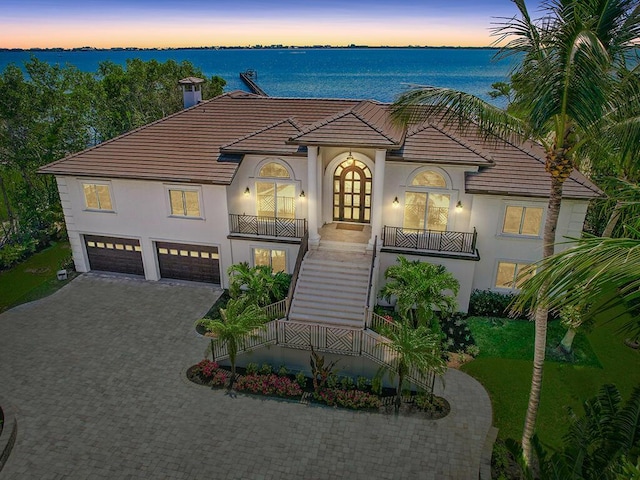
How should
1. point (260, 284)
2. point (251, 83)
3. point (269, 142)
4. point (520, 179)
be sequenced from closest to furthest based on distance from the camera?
1. point (260, 284)
2. point (520, 179)
3. point (269, 142)
4. point (251, 83)

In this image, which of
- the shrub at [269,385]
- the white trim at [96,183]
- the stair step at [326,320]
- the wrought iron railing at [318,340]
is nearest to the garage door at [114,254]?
the white trim at [96,183]

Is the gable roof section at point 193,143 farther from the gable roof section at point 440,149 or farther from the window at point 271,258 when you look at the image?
the gable roof section at point 440,149

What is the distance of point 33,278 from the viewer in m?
24.3

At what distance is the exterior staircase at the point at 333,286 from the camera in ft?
61.1

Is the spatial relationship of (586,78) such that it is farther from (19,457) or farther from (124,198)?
(124,198)

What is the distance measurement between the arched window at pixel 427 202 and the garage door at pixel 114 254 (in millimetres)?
13661

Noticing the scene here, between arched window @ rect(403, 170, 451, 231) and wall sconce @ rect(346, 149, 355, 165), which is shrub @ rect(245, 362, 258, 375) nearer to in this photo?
arched window @ rect(403, 170, 451, 231)

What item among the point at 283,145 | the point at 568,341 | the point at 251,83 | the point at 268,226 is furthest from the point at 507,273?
the point at 251,83

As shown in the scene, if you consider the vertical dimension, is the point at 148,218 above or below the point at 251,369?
above

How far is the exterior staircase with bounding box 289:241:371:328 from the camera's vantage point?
1861 centimetres

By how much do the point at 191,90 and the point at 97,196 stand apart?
28.1ft

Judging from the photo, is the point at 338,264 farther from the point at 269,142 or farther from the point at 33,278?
the point at 33,278

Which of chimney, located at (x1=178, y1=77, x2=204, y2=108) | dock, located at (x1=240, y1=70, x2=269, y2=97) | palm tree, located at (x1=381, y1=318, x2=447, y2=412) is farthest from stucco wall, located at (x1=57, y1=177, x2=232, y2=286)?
dock, located at (x1=240, y1=70, x2=269, y2=97)

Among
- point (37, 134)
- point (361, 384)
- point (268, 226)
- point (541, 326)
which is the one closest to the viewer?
point (541, 326)
